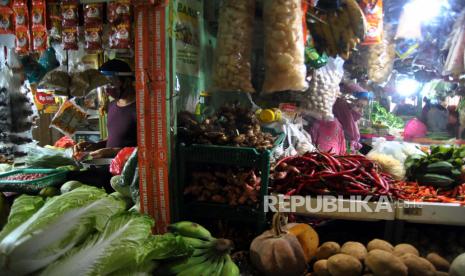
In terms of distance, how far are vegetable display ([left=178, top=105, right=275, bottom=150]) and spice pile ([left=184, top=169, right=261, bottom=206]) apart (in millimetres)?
194

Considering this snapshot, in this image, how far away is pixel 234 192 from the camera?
2217mm

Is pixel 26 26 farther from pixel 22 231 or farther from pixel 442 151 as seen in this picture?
pixel 442 151

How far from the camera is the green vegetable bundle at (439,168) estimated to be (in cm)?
281

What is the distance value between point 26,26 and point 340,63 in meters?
3.06

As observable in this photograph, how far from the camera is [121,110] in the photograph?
3.52m

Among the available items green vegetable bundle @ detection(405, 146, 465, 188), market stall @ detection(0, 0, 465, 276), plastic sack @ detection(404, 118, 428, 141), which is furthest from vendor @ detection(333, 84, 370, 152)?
plastic sack @ detection(404, 118, 428, 141)

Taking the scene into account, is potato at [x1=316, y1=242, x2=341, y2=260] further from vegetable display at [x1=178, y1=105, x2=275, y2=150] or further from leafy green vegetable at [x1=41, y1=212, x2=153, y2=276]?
leafy green vegetable at [x1=41, y1=212, x2=153, y2=276]

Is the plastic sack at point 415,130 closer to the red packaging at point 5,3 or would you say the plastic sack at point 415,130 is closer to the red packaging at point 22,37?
the red packaging at point 22,37

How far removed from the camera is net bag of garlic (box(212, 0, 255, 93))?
257cm

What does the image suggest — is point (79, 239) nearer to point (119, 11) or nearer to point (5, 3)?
point (119, 11)

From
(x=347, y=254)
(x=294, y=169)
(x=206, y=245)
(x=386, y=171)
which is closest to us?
(x=206, y=245)

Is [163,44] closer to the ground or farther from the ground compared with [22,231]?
farther from the ground

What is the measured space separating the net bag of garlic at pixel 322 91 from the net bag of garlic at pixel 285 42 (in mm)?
1049

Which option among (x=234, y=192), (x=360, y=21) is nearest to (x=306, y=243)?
(x=234, y=192)
